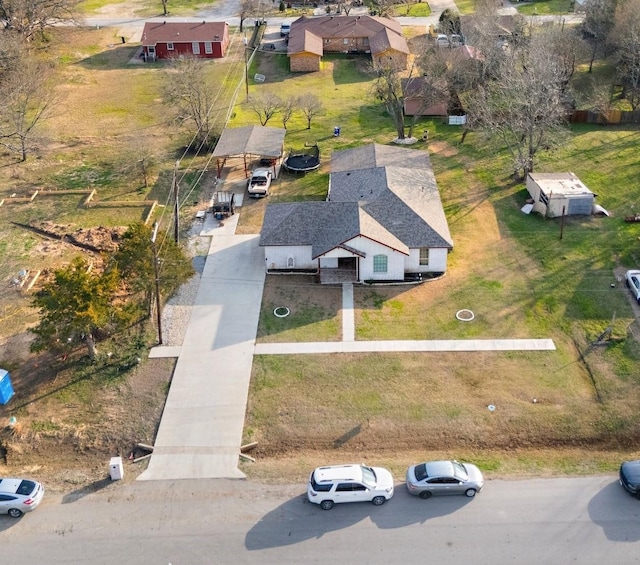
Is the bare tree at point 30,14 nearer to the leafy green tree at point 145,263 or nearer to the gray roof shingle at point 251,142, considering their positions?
the gray roof shingle at point 251,142

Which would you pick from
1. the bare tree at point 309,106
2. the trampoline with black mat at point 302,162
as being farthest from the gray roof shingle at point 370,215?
the bare tree at point 309,106

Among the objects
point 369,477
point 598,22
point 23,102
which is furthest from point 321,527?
point 598,22

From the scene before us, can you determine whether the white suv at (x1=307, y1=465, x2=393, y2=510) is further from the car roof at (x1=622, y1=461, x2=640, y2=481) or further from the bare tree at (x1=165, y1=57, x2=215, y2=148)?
the bare tree at (x1=165, y1=57, x2=215, y2=148)

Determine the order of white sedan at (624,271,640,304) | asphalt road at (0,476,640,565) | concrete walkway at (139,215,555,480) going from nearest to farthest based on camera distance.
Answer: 1. asphalt road at (0,476,640,565)
2. concrete walkway at (139,215,555,480)
3. white sedan at (624,271,640,304)

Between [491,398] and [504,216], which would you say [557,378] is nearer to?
[491,398]

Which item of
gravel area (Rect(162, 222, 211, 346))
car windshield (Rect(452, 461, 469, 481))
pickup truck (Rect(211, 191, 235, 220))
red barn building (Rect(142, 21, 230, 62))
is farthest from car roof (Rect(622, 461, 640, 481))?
red barn building (Rect(142, 21, 230, 62))
